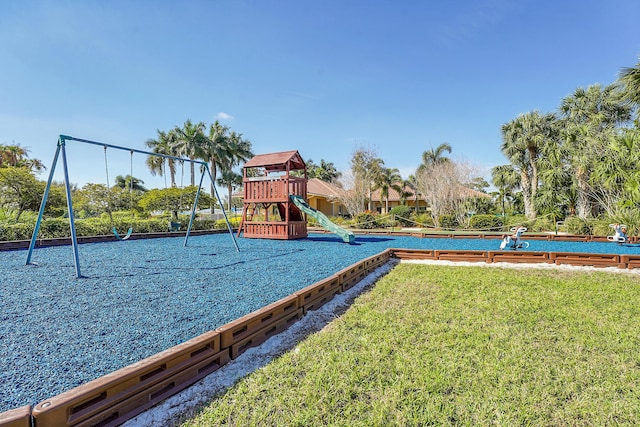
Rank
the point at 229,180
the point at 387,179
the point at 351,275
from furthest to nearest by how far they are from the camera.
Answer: the point at 229,180 < the point at 387,179 < the point at 351,275

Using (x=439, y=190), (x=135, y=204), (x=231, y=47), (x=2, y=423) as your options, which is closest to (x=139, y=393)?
(x=2, y=423)

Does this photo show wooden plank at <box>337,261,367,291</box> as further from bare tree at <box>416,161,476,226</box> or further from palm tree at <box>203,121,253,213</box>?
palm tree at <box>203,121,253,213</box>

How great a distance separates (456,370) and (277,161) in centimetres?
1235

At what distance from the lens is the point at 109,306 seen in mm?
3791

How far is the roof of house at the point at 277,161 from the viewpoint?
1366cm

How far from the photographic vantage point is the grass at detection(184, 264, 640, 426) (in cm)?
185

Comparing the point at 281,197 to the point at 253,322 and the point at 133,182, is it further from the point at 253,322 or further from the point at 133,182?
the point at 133,182

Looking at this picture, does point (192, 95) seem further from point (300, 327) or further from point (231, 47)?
point (300, 327)

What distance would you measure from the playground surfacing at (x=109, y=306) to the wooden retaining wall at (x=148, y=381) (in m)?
0.46

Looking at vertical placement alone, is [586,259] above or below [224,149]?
below

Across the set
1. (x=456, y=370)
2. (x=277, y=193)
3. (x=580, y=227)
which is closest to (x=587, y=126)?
(x=580, y=227)

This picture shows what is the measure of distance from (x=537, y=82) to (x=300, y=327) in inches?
631

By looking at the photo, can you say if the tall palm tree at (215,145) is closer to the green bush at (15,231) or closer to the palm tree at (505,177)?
the green bush at (15,231)

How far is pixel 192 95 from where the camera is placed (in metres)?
11.5
